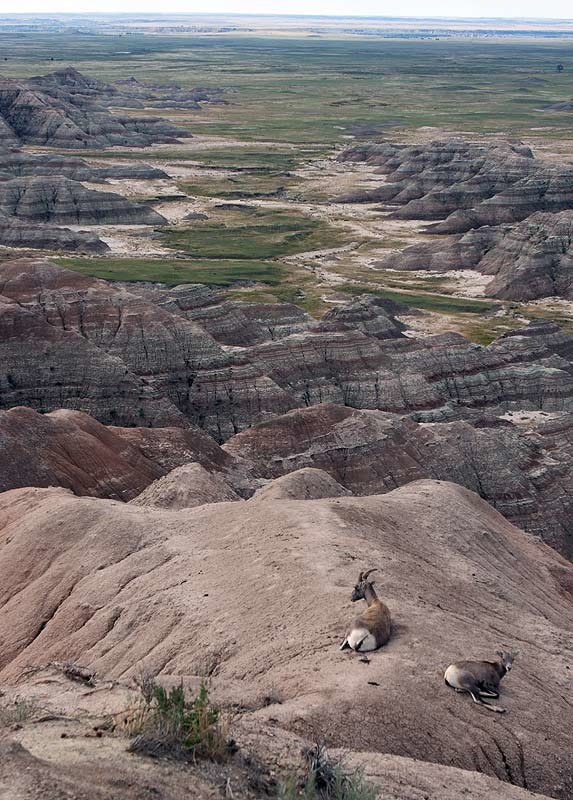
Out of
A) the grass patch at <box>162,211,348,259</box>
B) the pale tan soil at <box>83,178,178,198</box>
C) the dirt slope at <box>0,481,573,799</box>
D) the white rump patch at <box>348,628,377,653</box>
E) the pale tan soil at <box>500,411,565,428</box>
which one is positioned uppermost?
the white rump patch at <box>348,628,377,653</box>

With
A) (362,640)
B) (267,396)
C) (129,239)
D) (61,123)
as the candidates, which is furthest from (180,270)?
(61,123)

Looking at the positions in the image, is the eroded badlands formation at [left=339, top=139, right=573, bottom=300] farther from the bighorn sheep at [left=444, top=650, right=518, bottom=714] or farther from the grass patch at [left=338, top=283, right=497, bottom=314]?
the bighorn sheep at [left=444, top=650, right=518, bottom=714]

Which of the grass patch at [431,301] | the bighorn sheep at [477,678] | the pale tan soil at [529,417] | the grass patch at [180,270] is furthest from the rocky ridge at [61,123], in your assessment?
the bighorn sheep at [477,678]

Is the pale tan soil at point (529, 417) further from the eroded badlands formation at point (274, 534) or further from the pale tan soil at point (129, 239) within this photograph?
the pale tan soil at point (129, 239)

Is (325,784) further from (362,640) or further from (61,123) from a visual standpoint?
(61,123)

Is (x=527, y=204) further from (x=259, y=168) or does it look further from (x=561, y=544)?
(x=561, y=544)

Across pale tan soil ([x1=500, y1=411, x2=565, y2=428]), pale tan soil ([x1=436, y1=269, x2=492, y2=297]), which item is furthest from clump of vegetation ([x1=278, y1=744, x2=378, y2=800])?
pale tan soil ([x1=436, y1=269, x2=492, y2=297])

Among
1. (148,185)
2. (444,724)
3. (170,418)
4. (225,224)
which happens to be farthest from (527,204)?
(444,724)
